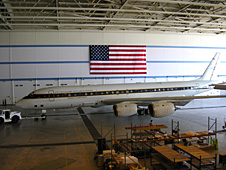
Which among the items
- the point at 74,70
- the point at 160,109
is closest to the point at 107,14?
the point at 74,70

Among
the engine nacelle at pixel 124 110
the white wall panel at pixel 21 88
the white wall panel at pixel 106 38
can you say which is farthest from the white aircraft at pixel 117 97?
the white wall panel at pixel 106 38

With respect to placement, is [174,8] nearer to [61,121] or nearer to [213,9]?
[213,9]

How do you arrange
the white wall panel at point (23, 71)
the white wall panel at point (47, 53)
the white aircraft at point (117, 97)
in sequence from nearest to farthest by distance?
the white aircraft at point (117, 97), the white wall panel at point (23, 71), the white wall panel at point (47, 53)

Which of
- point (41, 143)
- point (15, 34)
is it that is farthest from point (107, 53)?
point (41, 143)

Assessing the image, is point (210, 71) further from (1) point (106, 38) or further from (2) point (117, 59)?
(1) point (106, 38)

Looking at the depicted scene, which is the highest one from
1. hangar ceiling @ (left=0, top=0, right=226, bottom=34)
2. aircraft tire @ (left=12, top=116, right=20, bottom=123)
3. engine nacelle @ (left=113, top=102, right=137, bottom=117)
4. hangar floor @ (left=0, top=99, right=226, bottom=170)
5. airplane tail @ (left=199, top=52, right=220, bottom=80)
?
hangar ceiling @ (left=0, top=0, right=226, bottom=34)

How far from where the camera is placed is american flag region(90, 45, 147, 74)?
27.9 m

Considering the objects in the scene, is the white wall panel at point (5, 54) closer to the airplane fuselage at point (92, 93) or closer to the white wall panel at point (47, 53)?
the white wall panel at point (47, 53)

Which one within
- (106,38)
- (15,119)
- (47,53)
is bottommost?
(15,119)

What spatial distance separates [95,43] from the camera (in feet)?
91.7

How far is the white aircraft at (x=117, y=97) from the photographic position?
15156 millimetres

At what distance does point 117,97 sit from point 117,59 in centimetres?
1120

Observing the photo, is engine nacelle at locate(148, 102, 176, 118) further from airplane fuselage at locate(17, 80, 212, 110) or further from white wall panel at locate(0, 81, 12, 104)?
white wall panel at locate(0, 81, 12, 104)

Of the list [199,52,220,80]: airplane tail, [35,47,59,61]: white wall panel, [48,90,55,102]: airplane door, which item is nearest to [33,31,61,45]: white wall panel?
[35,47,59,61]: white wall panel
